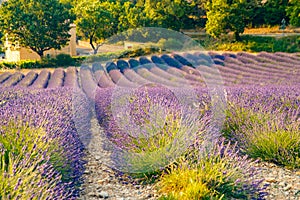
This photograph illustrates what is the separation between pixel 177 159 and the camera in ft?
10.3

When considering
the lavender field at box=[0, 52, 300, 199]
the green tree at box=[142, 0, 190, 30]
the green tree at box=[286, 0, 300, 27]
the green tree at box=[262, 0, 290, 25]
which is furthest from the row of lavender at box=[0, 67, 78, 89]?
the green tree at box=[262, 0, 290, 25]

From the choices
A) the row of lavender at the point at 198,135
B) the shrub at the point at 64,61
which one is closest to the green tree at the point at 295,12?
the shrub at the point at 64,61

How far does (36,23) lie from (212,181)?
2085cm

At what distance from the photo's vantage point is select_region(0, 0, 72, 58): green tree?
69.6 ft

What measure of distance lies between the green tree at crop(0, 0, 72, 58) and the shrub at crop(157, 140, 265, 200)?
2007 centimetres

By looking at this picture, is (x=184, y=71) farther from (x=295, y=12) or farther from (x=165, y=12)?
(x=165, y=12)

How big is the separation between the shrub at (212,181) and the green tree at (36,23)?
20072 mm

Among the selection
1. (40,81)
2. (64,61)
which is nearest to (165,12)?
(64,61)

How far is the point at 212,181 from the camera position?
2.73 metres

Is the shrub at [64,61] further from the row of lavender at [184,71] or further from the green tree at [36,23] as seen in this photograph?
the row of lavender at [184,71]

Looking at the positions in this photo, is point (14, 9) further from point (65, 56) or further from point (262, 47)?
point (262, 47)

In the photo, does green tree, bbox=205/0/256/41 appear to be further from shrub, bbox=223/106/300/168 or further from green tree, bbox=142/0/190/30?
shrub, bbox=223/106/300/168

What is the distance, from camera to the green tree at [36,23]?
69.6ft

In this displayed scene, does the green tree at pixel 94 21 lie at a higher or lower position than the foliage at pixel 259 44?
higher
